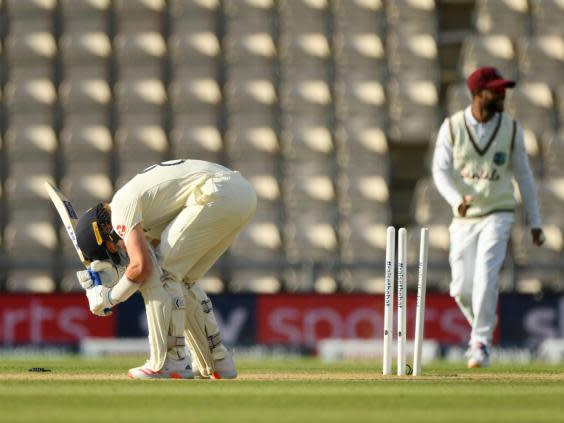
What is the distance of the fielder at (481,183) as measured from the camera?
312 inches

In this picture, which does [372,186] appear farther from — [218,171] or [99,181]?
[218,171]

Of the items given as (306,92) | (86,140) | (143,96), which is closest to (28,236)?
(86,140)

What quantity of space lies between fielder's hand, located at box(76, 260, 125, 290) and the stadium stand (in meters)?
7.05

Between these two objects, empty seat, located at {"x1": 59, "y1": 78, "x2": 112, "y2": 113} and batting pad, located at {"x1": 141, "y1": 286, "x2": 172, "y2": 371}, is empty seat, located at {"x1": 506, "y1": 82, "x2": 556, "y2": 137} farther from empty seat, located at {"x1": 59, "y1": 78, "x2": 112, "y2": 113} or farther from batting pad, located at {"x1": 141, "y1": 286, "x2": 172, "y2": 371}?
batting pad, located at {"x1": 141, "y1": 286, "x2": 172, "y2": 371}

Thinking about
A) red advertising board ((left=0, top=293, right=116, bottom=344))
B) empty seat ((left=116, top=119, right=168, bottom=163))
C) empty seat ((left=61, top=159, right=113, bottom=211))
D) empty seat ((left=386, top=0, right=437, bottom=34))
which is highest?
empty seat ((left=386, top=0, right=437, bottom=34))

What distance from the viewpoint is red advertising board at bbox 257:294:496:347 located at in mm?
11602

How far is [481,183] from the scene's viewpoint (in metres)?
8.02

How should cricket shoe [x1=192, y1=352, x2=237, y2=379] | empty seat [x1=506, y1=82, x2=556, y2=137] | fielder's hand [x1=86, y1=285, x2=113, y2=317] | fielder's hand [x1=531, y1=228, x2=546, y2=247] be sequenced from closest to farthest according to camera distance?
1. fielder's hand [x1=86, y1=285, x2=113, y2=317]
2. cricket shoe [x1=192, y1=352, x2=237, y2=379]
3. fielder's hand [x1=531, y1=228, x2=546, y2=247]
4. empty seat [x1=506, y1=82, x2=556, y2=137]

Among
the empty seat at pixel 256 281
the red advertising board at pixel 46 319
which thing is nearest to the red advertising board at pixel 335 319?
the red advertising board at pixel 46 319

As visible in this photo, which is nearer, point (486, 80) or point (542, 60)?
point (486, 80)

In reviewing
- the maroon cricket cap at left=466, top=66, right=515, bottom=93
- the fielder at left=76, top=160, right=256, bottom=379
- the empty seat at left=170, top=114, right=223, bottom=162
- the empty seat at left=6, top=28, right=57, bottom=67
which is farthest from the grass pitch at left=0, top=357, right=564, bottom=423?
the empty seat at left=6, top=28, right=57, bottom=67

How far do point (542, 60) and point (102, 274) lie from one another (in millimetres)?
8923

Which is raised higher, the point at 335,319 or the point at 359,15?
the point at 359,15

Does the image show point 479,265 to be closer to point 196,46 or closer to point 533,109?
point 533,109
